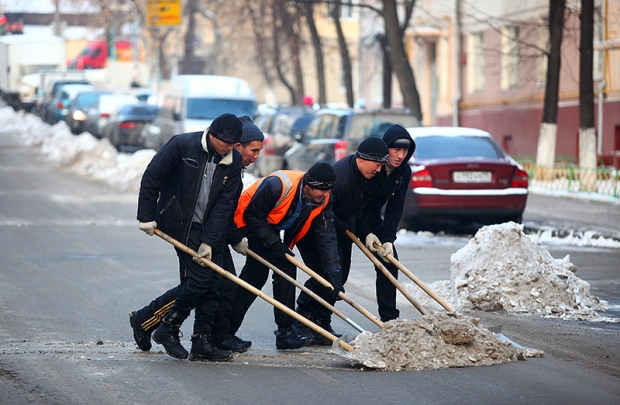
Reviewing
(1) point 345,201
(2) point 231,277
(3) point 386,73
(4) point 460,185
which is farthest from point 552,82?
(2) point 231,277

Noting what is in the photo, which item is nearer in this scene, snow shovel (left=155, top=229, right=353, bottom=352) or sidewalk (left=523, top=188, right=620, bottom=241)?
snow shovel (left=155, top=229, right=353, bottom=352)

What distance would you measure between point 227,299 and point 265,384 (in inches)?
35.9

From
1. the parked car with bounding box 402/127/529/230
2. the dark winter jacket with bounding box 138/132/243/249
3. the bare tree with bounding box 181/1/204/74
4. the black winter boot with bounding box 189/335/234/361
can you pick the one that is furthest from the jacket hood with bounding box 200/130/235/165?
the bare tree with bounding box 181/1/204/74

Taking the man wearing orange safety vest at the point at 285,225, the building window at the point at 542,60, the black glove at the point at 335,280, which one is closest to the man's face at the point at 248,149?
the man wearing orange safety vest at the point at 285,225

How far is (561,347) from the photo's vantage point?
262 inches

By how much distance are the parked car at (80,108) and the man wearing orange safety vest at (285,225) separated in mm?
29252

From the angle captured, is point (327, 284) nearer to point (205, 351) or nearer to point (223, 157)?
point (205, 351)

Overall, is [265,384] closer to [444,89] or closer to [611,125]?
[611,125]

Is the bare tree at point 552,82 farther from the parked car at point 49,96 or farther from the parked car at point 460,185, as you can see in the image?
the parked car at point 49,96

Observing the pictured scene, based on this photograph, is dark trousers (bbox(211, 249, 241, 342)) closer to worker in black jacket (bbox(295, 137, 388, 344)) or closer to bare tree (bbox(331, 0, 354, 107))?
worker in black jacket (bbox(295, 137, 388, 344))

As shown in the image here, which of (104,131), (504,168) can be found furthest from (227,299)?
(104,131)

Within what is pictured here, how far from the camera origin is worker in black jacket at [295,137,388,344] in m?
6.64

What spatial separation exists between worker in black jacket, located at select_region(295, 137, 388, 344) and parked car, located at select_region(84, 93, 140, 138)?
25.6m

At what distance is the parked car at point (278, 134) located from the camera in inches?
805
